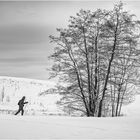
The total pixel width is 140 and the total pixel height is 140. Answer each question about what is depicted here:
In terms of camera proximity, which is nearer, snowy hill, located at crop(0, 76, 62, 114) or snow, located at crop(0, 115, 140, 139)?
snow, located at crop(0, 115, 140, 139)

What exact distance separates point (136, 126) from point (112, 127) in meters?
1.11

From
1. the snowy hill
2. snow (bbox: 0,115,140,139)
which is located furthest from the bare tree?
snow (bbox: 0,115,140,139)

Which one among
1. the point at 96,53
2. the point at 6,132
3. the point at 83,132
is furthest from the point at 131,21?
the point at 6,132

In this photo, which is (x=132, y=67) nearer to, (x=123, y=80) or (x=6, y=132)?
(x=123, y=80)

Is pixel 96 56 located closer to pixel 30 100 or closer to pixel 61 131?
pixel 61 131

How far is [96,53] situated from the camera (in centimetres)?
1817

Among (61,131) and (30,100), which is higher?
(30,100)

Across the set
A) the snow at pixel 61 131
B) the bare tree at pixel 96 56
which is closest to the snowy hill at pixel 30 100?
the bare tree at pixel 96 56

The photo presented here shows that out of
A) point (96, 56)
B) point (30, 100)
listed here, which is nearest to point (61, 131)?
point (96, 56)

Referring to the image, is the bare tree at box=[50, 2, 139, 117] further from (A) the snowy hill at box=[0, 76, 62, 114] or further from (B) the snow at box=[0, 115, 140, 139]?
(B) the snow at box=[0, 115, 140, 139]

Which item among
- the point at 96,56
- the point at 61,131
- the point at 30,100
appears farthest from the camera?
the point at 30,100

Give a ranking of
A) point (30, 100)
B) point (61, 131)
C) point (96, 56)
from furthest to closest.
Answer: point (30, 100) → point (96, 56) → point (61, 131)

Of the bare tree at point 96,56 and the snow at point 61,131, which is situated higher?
the bare tree at point 96,56

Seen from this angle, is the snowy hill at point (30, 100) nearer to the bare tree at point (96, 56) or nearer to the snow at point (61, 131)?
the bare tree at point (96, 56)
